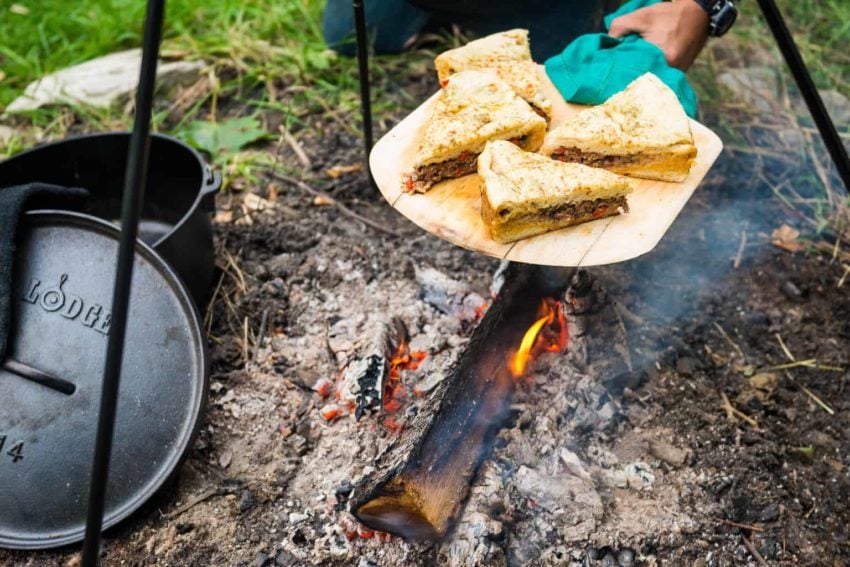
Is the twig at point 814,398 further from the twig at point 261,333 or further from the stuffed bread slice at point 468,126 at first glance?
the twig at point 261,333

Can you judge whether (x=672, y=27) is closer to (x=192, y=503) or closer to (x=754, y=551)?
(x=754, y=551)

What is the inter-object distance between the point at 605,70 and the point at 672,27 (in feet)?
1.30

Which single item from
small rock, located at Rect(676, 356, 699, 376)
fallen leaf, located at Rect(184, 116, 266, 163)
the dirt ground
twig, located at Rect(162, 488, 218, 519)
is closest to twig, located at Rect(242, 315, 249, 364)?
the dirt ground

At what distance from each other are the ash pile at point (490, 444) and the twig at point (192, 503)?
0.27 metres

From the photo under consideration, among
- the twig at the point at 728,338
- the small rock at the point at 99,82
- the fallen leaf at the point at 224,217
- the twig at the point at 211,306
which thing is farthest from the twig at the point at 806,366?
the small rock at the point at 99,82

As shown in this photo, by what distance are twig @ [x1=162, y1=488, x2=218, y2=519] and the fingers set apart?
2.51 metres

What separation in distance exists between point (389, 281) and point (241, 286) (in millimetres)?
702

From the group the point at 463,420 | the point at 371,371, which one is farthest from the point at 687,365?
the point at 371,371

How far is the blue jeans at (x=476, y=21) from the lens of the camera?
13.1 ft

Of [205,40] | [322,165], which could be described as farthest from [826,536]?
[205,40]

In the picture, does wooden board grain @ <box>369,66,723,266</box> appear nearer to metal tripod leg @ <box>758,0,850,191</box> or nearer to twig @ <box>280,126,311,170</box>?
metal tripod leg @ <box>758,0,850,191</box>

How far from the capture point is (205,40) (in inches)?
189

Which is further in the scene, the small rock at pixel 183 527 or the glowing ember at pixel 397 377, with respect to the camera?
the glowing ember at pixel 397 377

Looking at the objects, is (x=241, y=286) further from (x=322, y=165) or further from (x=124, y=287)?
(x=124, y=287)
